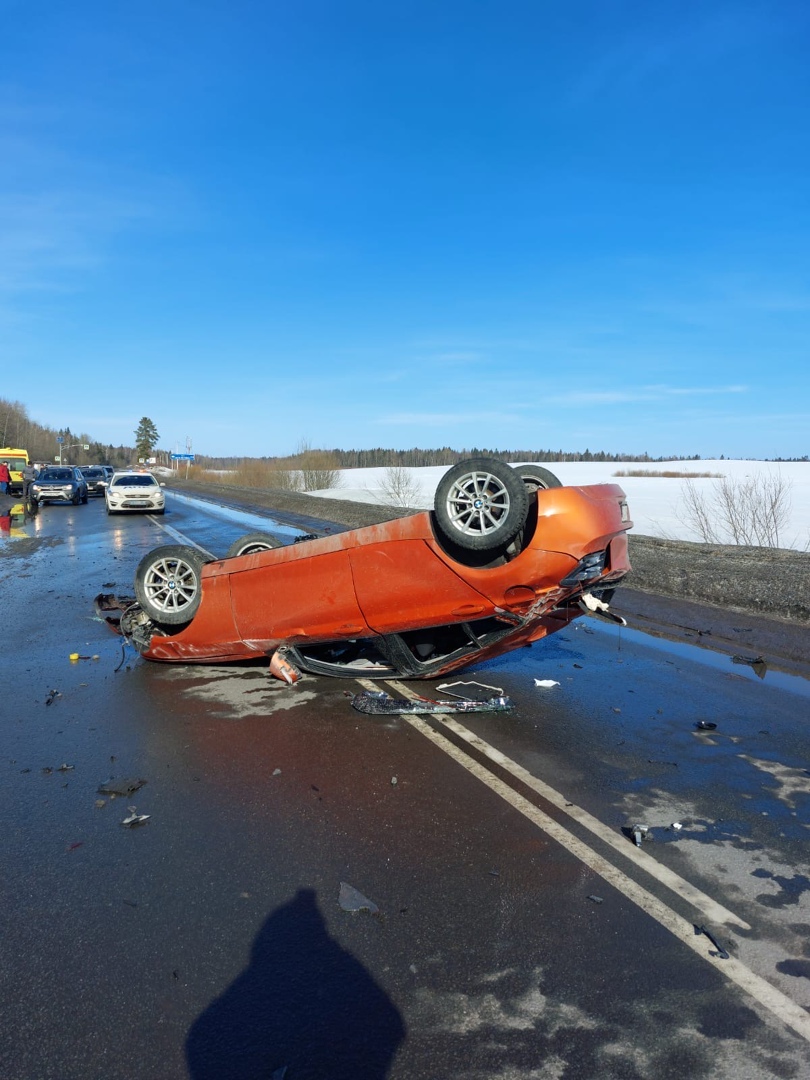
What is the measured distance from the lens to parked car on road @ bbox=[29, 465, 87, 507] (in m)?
31.5

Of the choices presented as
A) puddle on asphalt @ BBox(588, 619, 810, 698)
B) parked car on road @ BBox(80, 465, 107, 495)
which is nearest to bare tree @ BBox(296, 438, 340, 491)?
parked car on road @ BBox(80, 465, 107, 495)

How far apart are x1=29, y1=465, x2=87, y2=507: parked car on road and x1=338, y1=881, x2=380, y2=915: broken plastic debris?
102 ft

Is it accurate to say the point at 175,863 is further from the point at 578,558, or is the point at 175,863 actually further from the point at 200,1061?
the point at 578,558

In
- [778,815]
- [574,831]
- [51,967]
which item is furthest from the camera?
[778,815]

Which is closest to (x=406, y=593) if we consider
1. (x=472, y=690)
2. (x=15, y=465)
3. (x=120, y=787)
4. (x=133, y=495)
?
(x=472, y=690)

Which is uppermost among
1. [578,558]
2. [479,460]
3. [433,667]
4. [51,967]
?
[479,460]

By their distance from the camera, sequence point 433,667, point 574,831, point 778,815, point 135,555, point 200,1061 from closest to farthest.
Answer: point 200,1061, point 574,831, point 778,815, point 433,667, point 135,555

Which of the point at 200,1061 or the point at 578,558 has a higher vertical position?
the point at 578,558

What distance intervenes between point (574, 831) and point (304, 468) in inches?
1919

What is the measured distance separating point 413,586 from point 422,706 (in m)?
0.97

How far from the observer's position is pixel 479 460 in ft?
16.2

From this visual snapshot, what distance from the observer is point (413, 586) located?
17.6ft

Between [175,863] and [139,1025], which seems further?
[175,863]

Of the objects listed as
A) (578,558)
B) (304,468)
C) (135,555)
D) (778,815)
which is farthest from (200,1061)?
(304,468)
